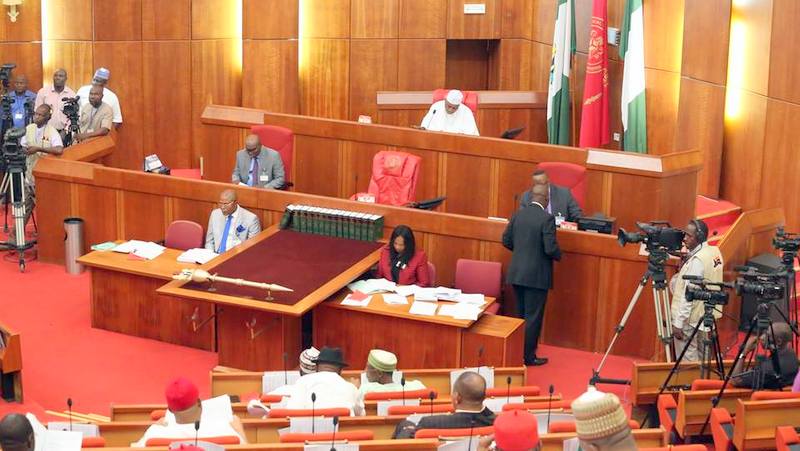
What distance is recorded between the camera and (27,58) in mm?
14391

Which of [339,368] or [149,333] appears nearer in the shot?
[339,368]

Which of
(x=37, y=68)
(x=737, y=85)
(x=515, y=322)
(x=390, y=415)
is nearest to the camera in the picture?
(x=390, y=415)

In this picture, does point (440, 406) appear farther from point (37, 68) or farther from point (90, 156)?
point (37, 68)

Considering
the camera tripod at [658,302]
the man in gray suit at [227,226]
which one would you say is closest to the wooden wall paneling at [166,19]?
the man in gray suit at [227,226]

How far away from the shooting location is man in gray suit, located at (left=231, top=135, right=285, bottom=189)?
1145 cm

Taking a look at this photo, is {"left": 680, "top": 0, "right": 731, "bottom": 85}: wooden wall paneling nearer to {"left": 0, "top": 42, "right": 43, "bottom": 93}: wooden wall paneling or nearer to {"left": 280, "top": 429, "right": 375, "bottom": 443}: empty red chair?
{"left": 280, "top": 429, "right": 375, "bottom": 443}: empty red chair

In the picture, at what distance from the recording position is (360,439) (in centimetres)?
614

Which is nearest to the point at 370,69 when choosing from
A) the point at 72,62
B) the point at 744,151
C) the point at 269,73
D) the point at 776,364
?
the point at 269,73

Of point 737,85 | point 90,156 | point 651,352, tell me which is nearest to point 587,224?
point 651,352

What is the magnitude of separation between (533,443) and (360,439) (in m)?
1.65

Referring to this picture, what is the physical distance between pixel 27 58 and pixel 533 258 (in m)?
7.64

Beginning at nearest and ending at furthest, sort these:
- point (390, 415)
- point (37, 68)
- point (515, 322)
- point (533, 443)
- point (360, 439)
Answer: point (533, 443) < point (360, 439) < point (390, 415) < point (515, 322) < point (37, 68)

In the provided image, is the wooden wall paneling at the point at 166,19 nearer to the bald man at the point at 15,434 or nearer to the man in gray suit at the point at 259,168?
the man in gray suit at the point at 259,168

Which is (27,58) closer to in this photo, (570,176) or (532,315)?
(570,176)
